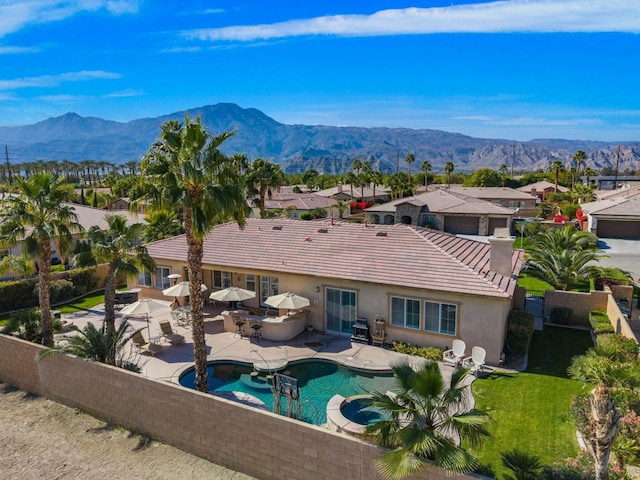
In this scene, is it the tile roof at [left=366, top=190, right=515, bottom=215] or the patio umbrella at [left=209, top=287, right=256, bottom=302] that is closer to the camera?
the patio umbrella at [left=209, top=287, right=256, bottom=302]

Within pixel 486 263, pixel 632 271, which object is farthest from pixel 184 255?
pixel 632 271

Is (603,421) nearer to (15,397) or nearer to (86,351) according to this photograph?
(86,351)

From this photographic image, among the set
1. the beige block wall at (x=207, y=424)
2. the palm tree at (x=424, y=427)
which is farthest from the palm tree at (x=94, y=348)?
the palm tree at (x=424, y=427)

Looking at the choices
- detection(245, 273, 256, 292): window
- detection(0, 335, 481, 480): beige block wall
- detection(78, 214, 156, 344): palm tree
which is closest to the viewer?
detection(0, 335, 481, 480): beige block wall

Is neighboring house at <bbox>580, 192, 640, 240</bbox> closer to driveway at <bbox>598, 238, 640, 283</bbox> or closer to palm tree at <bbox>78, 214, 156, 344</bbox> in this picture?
driveway at <bbox>598, 238, 640, 283</bbox>

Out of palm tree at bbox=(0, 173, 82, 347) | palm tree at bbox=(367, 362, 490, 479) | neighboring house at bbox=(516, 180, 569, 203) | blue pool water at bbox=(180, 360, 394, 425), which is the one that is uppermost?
palm tree at bbox=(0, 173, 82, 347)

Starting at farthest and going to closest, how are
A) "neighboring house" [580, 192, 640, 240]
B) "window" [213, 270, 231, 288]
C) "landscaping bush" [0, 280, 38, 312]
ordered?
1. "neighboring house" [580, 192, 640, 240]
2. "landscaping bush" [0, 280, 38, 312]
3. "window" [213, 270, 231, 288]

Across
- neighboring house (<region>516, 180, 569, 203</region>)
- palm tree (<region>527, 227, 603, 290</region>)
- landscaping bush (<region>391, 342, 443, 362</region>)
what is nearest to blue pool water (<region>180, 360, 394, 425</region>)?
landscaping bush (<region>391, 342, 443, 362</region>)

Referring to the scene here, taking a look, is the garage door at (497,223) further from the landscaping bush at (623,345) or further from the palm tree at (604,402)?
the palm tree at (604,402)
